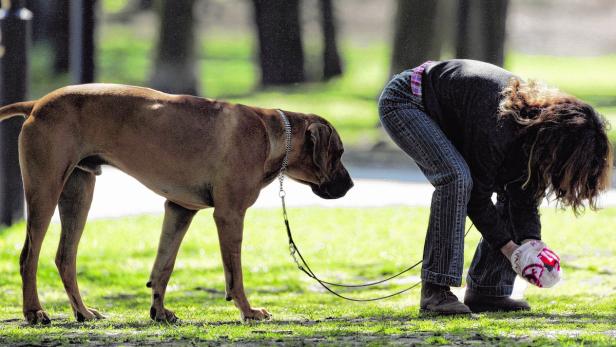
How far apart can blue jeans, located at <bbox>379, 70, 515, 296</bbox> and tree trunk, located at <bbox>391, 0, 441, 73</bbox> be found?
32.4 ft

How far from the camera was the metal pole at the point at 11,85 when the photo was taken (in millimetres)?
10320

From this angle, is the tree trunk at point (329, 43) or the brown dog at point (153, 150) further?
the tree trunk at point (329, 43)

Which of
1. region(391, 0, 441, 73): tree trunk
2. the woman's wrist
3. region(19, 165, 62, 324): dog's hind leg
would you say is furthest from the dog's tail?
region(391, 0, 441, 73): tree trunk

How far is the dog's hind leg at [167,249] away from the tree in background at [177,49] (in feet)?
32.6

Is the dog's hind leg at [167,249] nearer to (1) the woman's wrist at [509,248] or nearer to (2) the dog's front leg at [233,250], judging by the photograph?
(2) the dog's front leg at [233,250]

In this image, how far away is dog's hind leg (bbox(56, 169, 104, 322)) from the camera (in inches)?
245

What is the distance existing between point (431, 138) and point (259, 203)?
630cm

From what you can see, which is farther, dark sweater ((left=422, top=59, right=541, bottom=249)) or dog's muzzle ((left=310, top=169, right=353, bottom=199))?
dog's muzzle ((left=310, top=169, right=353, bottom=199))

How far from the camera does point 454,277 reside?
605 centimetres

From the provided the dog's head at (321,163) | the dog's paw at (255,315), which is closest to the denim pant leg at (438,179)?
the dog's head at (321,163)

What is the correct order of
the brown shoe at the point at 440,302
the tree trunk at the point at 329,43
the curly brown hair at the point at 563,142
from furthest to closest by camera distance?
the tree trunk at the point at 329,43, the brown shoe at the point at 440,302, the curly brown hair at the point at 563,142

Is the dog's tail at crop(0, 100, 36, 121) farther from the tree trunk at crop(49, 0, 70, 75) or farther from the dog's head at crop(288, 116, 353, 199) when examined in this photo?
the tree trunk at crop(49, 0, 70, 75)

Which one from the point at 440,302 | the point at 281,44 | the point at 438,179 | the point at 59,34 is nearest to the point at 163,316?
the point at 440,302

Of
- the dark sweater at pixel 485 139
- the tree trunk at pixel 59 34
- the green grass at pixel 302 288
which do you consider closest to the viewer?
the green grass at pixel 302 288
